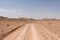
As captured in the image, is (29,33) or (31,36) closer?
(31,36)

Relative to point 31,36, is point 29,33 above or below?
below

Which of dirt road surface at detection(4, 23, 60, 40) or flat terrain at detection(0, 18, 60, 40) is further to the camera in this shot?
flat terrain at detection(0, 18, 60, 40)

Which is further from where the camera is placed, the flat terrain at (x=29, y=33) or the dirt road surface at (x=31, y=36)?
the flat terrain at (x=29, y=33)
